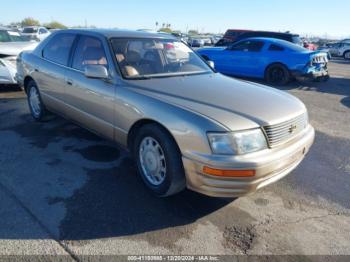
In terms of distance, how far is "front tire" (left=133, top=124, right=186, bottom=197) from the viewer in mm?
2932

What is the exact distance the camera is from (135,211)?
303cm

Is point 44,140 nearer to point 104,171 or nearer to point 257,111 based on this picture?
point 104,171

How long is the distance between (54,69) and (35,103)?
1174mm

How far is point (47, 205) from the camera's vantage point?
304cm

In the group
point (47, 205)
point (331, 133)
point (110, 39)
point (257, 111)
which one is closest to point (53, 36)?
point (110, 39)

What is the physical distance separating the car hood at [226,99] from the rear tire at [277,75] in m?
6.88

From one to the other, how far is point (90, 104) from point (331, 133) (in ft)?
13.9

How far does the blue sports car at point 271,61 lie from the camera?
32.4 ft

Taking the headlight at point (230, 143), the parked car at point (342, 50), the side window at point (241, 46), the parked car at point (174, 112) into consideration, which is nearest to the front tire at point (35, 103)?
the parked car at point (174, 112)

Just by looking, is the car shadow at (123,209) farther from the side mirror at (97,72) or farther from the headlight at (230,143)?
the side mirror at (97,72)

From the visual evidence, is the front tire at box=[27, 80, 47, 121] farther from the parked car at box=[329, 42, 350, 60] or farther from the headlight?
the parked car at box=[329, 42, 350, 60]

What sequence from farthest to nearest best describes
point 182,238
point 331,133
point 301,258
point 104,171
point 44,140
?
point 331,133 < point 44,140 < point 104,171 < point 182,238 < point 301,258

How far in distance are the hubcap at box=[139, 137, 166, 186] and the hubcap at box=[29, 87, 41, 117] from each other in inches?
112

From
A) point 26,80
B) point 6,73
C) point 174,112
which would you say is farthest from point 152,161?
point 6,73
